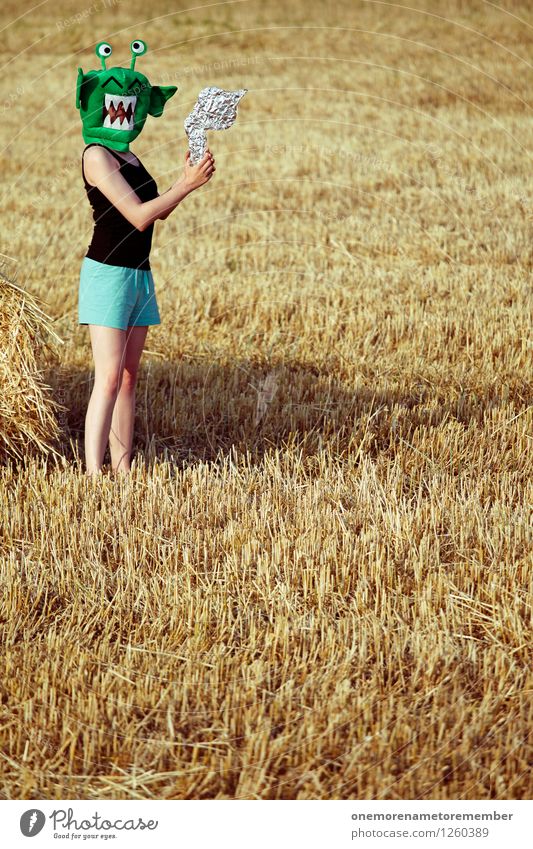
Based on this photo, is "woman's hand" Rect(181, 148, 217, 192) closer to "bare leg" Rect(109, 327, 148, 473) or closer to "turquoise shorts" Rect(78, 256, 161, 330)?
"turquoise shorts" Rect(78, 256, 161, 330)

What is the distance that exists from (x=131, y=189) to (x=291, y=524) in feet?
6.03

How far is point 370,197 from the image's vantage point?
11.7 metres

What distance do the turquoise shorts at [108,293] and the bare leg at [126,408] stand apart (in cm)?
20

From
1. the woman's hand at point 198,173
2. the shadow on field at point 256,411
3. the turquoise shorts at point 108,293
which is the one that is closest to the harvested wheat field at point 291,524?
the shadow on field at point 256,411

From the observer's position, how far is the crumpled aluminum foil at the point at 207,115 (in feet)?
14.4

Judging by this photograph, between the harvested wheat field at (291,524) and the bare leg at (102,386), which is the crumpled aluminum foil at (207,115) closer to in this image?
the bare leg at (102,386)

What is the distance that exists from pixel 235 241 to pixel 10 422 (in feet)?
18.7

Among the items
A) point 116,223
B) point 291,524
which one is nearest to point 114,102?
point 116,223

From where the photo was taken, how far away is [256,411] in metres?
5.80

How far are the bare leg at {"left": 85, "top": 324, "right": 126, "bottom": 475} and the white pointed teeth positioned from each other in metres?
1.01

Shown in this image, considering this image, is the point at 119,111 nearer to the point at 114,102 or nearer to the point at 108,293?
the point at 114,102

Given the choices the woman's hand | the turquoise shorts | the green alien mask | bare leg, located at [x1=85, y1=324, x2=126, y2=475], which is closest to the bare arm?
the woman's hand

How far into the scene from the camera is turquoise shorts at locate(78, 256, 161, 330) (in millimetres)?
4551
